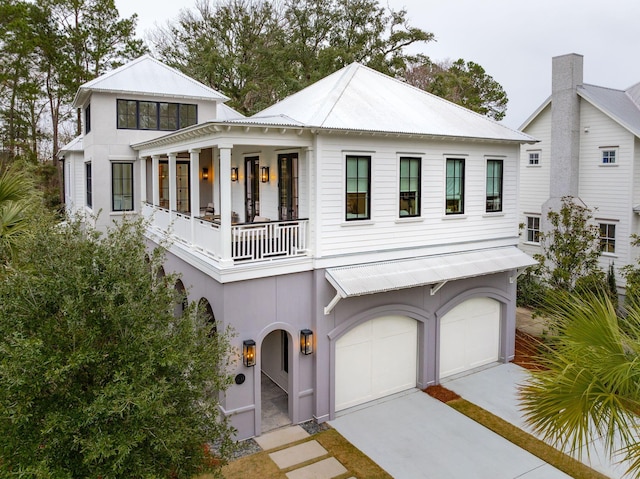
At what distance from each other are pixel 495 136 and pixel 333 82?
184 inches

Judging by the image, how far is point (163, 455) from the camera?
5.06 m

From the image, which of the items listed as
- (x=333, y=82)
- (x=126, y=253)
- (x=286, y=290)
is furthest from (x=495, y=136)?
(x=126, y=253)

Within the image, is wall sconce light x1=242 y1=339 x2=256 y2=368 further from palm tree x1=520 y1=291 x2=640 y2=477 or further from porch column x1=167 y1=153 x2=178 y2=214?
palm tree x1=520 y1=291 x2=640 y2=477

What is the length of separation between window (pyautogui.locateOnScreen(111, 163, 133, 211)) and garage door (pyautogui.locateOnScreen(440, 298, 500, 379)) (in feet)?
42.4

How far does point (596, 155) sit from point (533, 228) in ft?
13.8

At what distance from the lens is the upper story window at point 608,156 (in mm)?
19156

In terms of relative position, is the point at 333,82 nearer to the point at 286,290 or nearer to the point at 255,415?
the point at 286,290

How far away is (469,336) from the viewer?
13.8 metres

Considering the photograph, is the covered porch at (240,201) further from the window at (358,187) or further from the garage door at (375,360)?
the garage door at (375,360)

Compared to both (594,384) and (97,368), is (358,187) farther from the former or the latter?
(594,384)

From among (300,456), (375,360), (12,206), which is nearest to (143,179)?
(12,206)

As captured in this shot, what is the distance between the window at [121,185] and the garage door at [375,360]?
11.8 m

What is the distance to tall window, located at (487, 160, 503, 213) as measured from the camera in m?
13.9

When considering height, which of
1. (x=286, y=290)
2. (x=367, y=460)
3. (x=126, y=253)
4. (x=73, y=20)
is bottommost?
(x=367, y=460)
